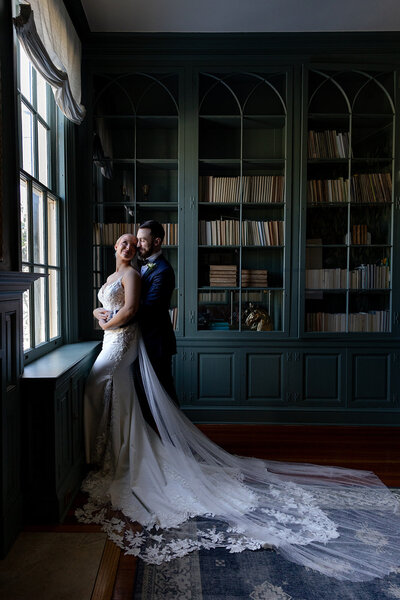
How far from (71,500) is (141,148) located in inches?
123

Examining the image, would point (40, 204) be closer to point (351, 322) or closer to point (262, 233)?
point (262, 233)

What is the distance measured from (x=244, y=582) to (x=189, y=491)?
2.36ft

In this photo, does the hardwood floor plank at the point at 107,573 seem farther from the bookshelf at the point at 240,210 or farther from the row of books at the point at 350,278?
the row of books at the point at 350,278

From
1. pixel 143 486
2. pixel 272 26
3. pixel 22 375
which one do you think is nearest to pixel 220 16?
pixel 272 26

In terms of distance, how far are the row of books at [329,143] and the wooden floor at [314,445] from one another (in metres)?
2.51

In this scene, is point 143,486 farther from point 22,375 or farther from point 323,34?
point 323,34

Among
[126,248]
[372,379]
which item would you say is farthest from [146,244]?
[372,379]

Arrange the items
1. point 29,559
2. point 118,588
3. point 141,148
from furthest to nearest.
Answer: point 141,148 < point 29,559 < point 118,588

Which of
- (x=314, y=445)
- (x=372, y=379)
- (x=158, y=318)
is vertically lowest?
(x=314, y=445)

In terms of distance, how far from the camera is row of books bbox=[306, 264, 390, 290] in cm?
414

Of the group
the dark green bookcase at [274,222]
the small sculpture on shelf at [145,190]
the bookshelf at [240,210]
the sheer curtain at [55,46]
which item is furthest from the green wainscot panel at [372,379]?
the sheer curtain at [55,46]

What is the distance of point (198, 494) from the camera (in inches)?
101

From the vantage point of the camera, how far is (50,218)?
3.41 m

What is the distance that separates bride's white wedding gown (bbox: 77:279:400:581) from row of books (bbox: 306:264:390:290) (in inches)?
67.2
